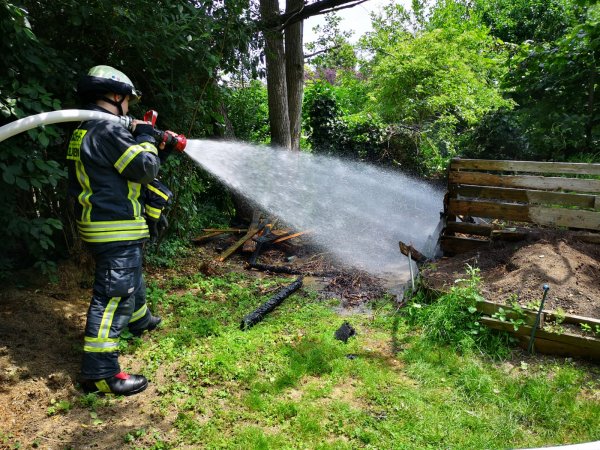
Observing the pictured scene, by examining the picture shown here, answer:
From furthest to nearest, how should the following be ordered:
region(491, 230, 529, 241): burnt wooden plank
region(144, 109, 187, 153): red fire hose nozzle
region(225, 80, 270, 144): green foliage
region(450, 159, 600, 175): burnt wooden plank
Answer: region(225, 80, 270, 144): green foliage
region(491, 230, 529, 241): burnt wooden plank
region(450, 159, 600, 175): burnt wooden plank
region(144, 109, 187, 153): red fire hose nozzle

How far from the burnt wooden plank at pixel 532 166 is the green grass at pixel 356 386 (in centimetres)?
187

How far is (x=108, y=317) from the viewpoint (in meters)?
3.01

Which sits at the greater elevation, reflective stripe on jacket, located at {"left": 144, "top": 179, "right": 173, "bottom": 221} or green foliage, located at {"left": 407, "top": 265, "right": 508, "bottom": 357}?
reflective stripe on jacket, located at {"left": 144, "top": 179, "right": 173, "bottom": 221}

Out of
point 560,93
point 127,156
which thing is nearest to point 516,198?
point 127,156

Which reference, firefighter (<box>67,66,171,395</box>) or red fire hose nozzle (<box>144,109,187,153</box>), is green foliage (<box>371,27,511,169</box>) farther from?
firefighter (<box>67,66,171,395</box>)

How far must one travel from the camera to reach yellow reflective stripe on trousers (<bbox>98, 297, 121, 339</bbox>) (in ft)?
9.73

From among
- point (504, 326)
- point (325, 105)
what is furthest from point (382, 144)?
point (504, 326)

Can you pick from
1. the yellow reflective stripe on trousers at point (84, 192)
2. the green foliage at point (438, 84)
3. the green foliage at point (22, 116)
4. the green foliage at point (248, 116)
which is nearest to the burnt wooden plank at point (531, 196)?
the yellow reflective stripe on trousers at point (84, 192)

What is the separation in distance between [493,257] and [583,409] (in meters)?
2.18

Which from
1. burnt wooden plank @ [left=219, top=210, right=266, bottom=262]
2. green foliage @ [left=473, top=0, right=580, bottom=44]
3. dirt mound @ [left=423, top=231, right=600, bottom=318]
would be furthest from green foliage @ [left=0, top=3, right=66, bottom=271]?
green foliage @ [left=473, top=0, right=580, bottom=44]

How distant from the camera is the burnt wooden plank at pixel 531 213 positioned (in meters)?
4.55

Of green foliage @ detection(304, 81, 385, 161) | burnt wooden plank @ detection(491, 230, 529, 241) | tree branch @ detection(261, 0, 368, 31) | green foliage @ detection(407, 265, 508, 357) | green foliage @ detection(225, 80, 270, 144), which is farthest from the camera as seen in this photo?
green foliage @ detection(304, 81, 385, 161)

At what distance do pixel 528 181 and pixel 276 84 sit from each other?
191 inches

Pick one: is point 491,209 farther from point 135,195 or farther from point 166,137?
point 135,195
